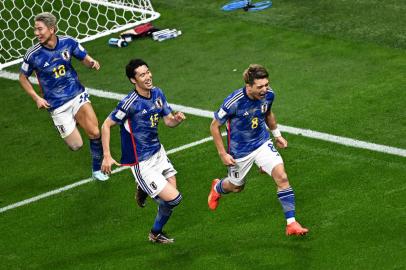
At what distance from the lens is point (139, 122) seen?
12875 mm

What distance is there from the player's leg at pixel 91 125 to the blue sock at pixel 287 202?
3.72 metres

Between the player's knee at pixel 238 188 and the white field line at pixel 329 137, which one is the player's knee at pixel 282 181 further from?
the white field line at pixel 329 137

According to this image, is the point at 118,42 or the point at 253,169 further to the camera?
the point at 118,42

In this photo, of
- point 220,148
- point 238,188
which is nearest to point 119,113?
point 220,148

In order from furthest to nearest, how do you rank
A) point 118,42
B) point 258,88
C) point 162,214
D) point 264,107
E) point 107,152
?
point 118,42
point 162,214
point 264,107
point 107,152
point 258,88

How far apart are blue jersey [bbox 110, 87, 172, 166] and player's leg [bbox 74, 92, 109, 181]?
8.06 ft

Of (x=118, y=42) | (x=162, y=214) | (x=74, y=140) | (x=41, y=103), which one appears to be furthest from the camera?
(x=118, y=42)

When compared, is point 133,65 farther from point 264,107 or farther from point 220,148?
point 264,107

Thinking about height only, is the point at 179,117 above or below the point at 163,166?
above

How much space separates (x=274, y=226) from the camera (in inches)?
514

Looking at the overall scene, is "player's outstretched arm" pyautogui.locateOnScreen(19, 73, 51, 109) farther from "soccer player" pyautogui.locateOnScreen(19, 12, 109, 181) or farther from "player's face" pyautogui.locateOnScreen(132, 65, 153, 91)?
"player's face" pyautogui.locateOnScreen(132, 65, 153, 91)

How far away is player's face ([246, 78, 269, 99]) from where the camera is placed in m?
12.4

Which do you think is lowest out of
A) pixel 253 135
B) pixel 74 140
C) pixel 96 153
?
pixel 96 153

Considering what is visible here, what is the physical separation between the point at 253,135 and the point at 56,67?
3.72 m
